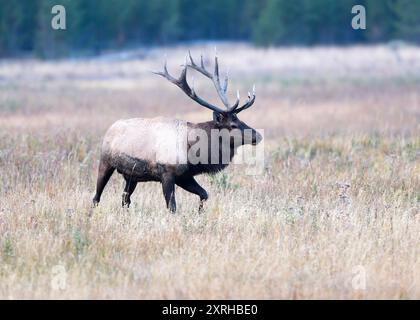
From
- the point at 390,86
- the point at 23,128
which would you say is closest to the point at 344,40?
the point at 390,86

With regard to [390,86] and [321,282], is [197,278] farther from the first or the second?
[390,86]

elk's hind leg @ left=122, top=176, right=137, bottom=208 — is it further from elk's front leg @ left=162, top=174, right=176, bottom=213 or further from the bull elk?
elk's front leg @ left=162, top=174, right=176, bottom=213

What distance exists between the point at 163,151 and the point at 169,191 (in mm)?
468

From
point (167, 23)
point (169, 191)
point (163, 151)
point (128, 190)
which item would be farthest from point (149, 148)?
point (167, 23)

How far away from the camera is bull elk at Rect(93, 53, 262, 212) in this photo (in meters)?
9.00

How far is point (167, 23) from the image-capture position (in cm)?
7812

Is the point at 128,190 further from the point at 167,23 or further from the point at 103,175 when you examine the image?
the point at 167,23

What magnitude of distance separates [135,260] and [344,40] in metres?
76.9

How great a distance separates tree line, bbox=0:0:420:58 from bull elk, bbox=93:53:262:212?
169ft

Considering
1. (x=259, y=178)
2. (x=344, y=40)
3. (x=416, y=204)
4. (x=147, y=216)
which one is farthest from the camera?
(x=344, y=40)

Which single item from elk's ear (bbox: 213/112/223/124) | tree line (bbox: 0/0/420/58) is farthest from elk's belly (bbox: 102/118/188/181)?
tree line (bbox: 0/0/420/58)

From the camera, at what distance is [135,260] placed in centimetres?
735

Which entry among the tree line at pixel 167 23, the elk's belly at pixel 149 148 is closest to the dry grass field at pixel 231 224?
the elk's belly at pixel 149 148

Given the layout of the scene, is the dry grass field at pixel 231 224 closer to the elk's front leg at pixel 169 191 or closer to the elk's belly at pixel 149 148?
the elk's front leg at pixel 169 191
